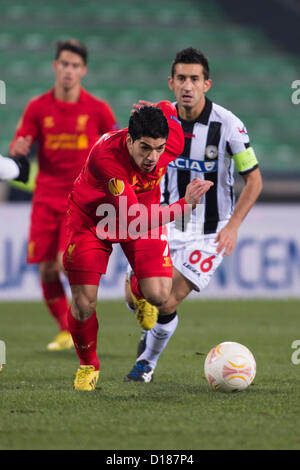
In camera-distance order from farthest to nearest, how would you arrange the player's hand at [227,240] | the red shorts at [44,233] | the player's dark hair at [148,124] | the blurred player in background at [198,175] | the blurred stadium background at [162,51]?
the blurred stadium background at [162,51], the red shorts at [44,233], the blurred player in background at [198,175], the player's hand at [227,240], the player's dark hair at [148,124]

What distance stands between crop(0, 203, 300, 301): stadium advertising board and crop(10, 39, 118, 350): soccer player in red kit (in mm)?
3390

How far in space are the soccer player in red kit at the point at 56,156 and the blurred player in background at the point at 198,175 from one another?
1846 millimetres

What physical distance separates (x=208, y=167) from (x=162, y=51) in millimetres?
12230

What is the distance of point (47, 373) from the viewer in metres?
→ 5.67

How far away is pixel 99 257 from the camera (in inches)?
194

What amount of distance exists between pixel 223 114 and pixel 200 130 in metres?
0.19

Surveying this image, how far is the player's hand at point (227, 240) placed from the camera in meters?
5.15

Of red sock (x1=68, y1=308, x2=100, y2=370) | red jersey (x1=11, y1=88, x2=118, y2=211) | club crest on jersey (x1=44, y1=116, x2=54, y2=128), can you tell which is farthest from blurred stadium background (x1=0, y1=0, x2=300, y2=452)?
club crest on jersey (x1=44, y1=116, x2=54, y2=128)

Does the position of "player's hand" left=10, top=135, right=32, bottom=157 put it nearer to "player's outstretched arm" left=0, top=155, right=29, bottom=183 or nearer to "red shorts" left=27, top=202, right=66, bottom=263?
"player's outstretched arm" left=0, top=155, right=29, bottom=183

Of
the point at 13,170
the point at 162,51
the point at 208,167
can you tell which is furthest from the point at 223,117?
the point at 162,51

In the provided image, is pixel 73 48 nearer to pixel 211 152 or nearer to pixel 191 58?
pixel 191 58

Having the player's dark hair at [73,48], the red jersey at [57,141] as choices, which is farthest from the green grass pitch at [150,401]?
the player's dark hair at [73,48]

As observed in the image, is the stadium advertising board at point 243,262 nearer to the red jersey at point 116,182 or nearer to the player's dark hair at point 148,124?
the red jersey at point 116,182

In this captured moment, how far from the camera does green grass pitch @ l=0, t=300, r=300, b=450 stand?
358cm
